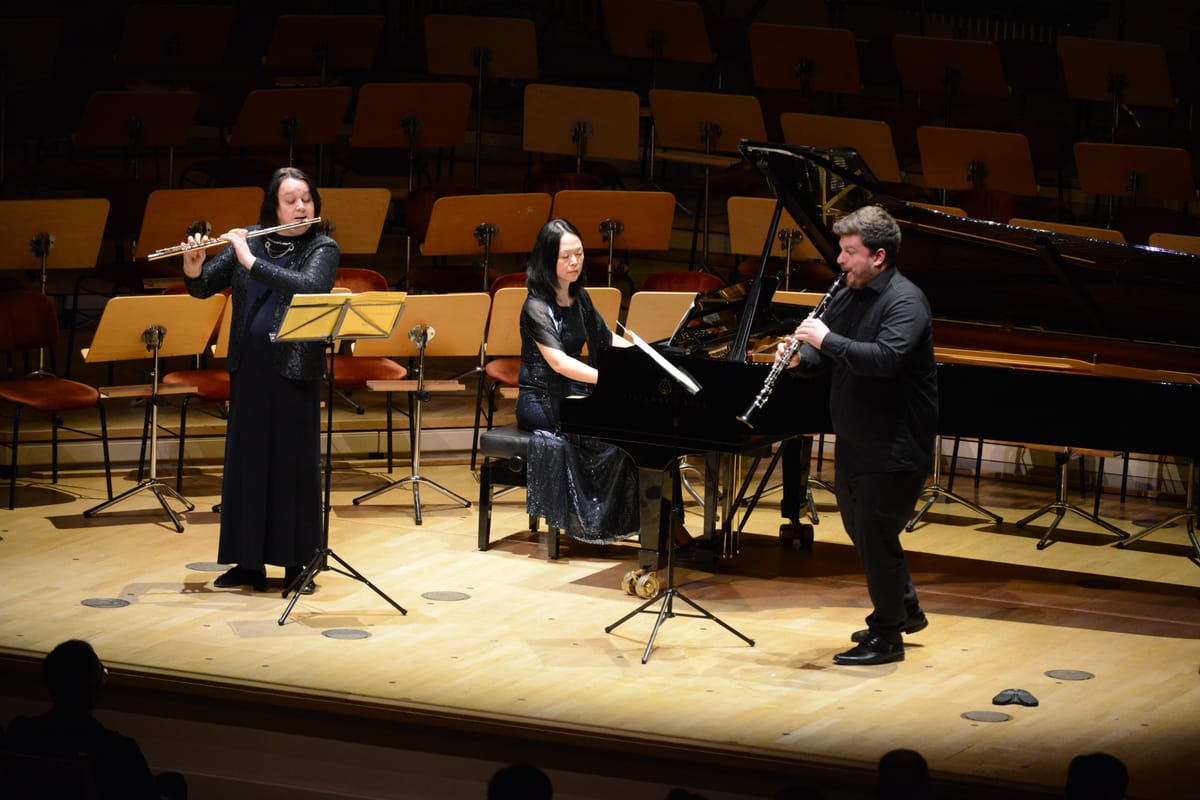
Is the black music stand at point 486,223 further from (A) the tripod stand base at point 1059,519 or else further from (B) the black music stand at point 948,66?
(B) the black music stand at point 948,66

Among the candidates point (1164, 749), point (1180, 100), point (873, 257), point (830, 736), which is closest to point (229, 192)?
point (873, 257)

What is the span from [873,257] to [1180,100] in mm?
5189

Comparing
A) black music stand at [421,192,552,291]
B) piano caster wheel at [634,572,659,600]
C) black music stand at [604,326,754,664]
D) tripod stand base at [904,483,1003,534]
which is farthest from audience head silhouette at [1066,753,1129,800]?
A: black music stand at [421,192,552,291]

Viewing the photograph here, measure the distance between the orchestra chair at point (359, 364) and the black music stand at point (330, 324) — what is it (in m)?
1.32

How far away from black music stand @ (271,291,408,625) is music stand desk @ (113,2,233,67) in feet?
12.2

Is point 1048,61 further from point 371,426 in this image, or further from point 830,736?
point 830,736

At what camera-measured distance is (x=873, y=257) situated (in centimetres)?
439

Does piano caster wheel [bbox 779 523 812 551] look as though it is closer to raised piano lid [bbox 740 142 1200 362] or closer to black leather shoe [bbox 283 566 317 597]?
raised piano lid [bbox 740 142 1200 362]

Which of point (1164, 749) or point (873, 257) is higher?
point (873, 257)

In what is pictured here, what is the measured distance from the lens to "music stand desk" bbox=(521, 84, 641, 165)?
750 cm

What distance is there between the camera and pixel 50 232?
6.16 meters

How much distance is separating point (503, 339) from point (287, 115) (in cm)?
190

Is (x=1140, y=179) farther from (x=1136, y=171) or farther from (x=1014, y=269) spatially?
(x=1014, y=269)

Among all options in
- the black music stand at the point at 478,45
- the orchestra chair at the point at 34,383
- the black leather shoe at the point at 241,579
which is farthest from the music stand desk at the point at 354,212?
the black leather shoe at the point at 241,579
